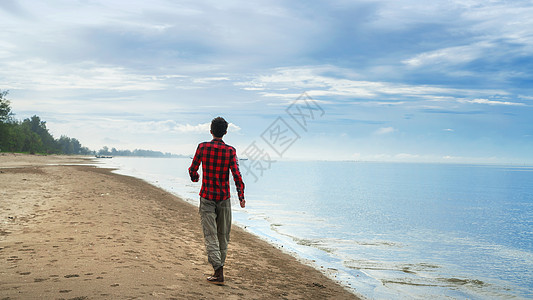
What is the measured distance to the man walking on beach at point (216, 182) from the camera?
6.00m

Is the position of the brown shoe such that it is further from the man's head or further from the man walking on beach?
the man's head

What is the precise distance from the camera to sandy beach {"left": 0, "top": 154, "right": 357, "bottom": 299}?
559cm

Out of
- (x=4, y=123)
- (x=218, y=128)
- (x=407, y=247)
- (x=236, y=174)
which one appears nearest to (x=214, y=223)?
(x=236, y=174)

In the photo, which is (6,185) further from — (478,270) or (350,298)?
(478,270)

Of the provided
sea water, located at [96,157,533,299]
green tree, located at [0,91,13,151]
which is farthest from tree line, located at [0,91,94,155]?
sea water, located at [96,157,533,299]

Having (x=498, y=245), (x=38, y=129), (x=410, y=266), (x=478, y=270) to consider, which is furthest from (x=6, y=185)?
(x=38, y=129)

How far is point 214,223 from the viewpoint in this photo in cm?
615

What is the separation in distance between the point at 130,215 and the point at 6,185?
31.4 feet

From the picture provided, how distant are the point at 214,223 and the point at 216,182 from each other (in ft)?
2.37

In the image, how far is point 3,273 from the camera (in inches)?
236

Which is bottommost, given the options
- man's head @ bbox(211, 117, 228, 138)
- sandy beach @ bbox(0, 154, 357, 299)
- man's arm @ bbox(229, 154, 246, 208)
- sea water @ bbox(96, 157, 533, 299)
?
sea water @ bbox(96, 157, 533, 299)

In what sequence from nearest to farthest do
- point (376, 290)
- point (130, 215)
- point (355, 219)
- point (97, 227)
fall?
point (376, 290) → point (97, 227) → point (130, 215) → point (355, 219)

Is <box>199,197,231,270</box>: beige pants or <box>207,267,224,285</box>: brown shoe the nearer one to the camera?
<box>199,197,231,270</box>: beige pants

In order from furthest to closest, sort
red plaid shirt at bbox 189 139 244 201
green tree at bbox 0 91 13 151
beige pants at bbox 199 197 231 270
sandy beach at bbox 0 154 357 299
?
1. green tree at bbox 0 91 13 151
2. beige pants at bbox 199 197 231 270
3. red plaid shirt at bbox 189 139 244 201
4. sandy beach at bbox 0 154 357 299
